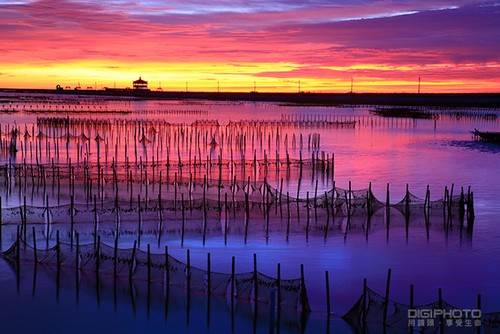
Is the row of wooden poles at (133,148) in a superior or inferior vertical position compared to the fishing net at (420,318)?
superior

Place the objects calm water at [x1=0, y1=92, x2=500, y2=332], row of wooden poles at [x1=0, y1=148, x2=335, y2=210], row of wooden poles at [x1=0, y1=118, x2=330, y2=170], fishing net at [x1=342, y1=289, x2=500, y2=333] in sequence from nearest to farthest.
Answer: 1. fishing net at [x1=342, y1=289, x2=500, y2=333]
2. calm water at [x1=0, y1=92, x2=500, y2=332]
3. row of wooden poles at [x1=0, y1=148, x2=335, y2=210]
4. row of wooden poles at [x1=0, y1=118, x2=330, y2=170]

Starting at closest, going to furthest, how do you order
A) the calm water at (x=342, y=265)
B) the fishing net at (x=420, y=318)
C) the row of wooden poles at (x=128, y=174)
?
the fishing net at (x=420, y=318) < the calm water at (x=342, y=265) < the row of wooden poles at (x=128, y=174)

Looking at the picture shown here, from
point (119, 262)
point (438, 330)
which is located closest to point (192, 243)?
point (119, 262)

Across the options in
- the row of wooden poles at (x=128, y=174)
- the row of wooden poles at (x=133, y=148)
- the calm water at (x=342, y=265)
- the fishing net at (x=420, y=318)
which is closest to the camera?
the fishing net at (x=420, y=318)

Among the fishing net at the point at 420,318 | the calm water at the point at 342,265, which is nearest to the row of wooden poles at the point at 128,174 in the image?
the calm water at the point at 342,265

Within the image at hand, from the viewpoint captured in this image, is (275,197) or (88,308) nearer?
(88,308)

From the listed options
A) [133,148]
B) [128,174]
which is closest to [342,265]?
[128,174]

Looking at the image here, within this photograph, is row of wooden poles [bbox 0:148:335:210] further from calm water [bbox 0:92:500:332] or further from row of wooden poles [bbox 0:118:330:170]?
row of wooden poles [bbox 0:118:330:170]

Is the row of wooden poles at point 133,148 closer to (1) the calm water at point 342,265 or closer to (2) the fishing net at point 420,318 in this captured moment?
(1) the calm water at point 342,265

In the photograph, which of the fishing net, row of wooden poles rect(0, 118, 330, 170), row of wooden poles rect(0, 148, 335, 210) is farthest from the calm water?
row of wooden poles rect(0, 118, 330, 170)

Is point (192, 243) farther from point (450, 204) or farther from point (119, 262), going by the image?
point (450, 204)

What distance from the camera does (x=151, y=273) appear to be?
13055 mm

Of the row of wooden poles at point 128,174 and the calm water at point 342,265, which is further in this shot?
the row of wooden poles at point 128,174

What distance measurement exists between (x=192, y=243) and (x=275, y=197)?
159 inches
